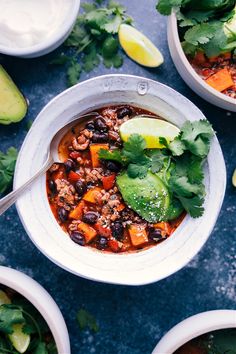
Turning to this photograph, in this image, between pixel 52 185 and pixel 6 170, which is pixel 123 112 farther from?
pixel 6 170

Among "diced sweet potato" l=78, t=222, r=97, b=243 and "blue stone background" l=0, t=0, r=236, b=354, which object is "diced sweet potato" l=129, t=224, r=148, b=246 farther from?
"blue stone background" l=0, t=0, r=236, b=354

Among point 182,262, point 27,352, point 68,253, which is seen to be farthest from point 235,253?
point 27,352

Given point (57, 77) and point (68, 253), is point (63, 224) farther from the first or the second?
point (57, 77)

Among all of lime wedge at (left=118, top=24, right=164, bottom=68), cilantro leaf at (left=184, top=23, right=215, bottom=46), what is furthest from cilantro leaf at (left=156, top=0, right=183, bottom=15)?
lime wedge at (left=118, top=24, right=164, bottom=68)

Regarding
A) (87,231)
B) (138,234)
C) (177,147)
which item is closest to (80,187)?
(87,231)

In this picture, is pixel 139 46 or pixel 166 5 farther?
pixel 139 46

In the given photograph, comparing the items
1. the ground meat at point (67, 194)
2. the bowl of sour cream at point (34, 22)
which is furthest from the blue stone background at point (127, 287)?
the ground meat at point (67, 194)
